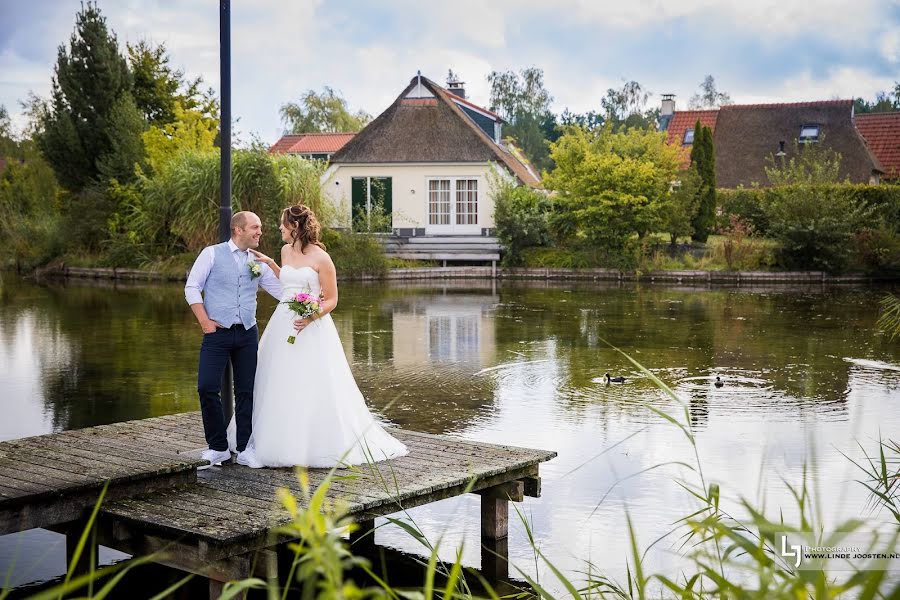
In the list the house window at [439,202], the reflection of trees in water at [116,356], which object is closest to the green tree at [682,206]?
the house window at [439,202]

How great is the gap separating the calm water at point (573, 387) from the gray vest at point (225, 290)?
0.60 m

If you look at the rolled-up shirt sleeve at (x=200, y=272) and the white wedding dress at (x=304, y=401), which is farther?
the white wedding dress at (x=304, y=401)

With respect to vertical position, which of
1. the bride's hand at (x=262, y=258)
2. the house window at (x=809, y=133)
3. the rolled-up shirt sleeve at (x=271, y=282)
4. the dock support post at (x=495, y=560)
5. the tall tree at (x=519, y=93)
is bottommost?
the dock support post at (x=495, y=560)

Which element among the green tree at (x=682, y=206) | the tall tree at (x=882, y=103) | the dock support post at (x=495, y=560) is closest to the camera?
the dock support post at (x=495, y=560)

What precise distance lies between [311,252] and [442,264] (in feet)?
84.7

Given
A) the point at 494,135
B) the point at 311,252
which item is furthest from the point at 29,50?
the point at 311,252

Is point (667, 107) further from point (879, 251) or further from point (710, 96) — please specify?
point (710, 96)

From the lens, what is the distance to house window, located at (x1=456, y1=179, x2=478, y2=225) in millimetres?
34250

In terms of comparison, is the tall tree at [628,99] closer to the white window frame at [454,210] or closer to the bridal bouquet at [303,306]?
the white window frame at [454,210]

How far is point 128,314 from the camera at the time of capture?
2095 centimetres

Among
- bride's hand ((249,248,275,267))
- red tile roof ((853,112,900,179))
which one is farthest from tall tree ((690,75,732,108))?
bride's hand ((249,248,275,267))

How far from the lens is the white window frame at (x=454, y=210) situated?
112 ft

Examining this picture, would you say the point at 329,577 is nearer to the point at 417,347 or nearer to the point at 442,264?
the point at 417,347

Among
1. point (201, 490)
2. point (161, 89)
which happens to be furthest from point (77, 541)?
point (161, 89)
